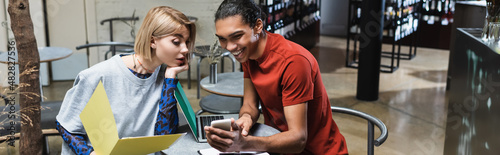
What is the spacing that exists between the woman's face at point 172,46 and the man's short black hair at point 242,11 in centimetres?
14

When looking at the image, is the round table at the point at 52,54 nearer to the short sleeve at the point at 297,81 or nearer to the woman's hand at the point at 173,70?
the woman's hand at the point at 173,70

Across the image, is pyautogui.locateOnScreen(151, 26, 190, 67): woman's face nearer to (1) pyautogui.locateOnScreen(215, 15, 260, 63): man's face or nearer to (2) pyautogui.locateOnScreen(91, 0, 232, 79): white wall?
(1) pyautogui.locateOnScreen(215, 15, 260, 63): man's face

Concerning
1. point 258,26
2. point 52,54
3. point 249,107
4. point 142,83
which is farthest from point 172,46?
point 52,54

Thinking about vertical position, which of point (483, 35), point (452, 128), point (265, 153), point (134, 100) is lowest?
point (452, 128)

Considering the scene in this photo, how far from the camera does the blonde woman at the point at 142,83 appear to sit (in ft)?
5.67

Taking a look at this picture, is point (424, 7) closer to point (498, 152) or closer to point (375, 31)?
point (375, 31)

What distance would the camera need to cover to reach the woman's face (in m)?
1.73

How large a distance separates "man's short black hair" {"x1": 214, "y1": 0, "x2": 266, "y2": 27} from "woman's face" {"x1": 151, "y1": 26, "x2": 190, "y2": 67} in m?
0.14

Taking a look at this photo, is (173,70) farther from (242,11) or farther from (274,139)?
(274,139)

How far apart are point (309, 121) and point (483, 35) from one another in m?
1.27

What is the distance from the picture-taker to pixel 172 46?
5.74 feet

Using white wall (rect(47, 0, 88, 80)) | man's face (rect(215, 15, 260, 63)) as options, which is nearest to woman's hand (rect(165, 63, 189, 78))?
man's face (rect(215, 15, 260, 63))

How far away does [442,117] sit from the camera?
4.48 meters

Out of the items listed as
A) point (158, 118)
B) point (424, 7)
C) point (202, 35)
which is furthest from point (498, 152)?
point (424, 7)
